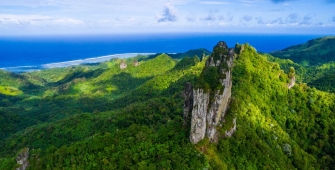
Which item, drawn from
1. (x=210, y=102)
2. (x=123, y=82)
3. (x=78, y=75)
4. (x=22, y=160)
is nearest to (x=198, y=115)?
(x=210, y=102)

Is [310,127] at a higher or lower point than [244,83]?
lower

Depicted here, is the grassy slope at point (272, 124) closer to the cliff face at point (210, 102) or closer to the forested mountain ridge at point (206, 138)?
the forested mountain ridge at point (206, 138)

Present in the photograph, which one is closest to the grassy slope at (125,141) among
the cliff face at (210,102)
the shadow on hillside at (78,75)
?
the cliff face at (210,102)

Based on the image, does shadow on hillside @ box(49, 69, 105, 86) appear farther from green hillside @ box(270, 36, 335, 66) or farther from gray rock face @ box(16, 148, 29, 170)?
gray rock face @ box(16, 148, 29, 170)

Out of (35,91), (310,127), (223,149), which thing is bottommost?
(35,91)

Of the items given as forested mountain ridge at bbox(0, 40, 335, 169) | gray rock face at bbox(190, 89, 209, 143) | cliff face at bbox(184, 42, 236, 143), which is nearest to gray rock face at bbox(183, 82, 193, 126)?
forested mountain ridge at bbox(0, 40, 335, 169)

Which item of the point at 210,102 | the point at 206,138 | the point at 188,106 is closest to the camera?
the point at 206,138

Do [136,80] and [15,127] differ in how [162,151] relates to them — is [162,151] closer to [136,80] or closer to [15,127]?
[15,127]

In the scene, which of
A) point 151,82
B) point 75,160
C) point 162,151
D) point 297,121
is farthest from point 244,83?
point 151,82

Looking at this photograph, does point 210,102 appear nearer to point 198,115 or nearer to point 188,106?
point 198,115
